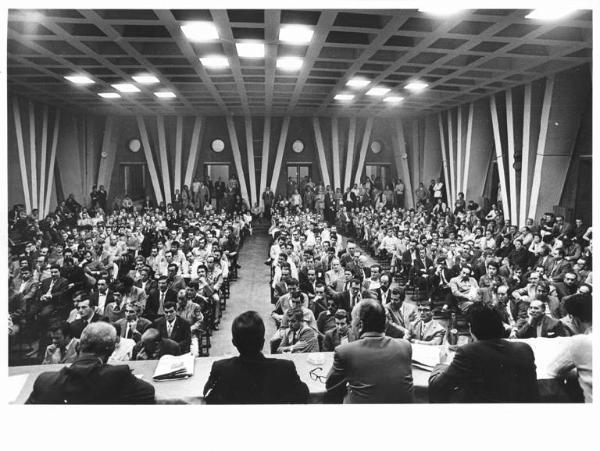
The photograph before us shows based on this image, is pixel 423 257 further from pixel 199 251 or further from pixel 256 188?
pixel 256 188

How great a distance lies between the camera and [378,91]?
44.9ft

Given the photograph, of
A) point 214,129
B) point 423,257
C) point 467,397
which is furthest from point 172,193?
point 467,397

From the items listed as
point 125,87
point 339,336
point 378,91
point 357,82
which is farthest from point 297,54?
point 339,336

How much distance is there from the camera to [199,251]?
11.0 metres

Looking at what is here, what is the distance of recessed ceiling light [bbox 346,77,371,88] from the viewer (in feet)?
41.5

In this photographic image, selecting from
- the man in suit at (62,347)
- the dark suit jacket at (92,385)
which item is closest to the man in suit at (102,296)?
the man in suit at (62,347)

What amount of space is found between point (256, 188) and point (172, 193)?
3720 mm

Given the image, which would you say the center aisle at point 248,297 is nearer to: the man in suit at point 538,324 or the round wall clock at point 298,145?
the man in suit at point 538,324

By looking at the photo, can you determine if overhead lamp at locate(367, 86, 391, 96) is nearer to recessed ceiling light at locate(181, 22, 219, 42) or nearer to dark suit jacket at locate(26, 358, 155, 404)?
recessed ceiling light at locate(181, 22, 219, 42)

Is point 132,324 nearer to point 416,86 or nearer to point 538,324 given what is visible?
point 538,324

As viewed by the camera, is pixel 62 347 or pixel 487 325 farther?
pixel 62 347

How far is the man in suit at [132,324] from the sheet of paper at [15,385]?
2.99m

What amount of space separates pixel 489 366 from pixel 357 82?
10941 mm

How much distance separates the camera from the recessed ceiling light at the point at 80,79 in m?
11.9
